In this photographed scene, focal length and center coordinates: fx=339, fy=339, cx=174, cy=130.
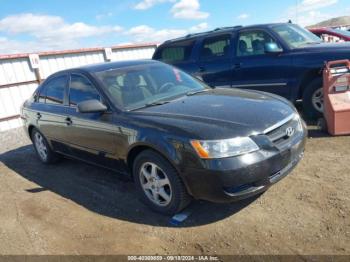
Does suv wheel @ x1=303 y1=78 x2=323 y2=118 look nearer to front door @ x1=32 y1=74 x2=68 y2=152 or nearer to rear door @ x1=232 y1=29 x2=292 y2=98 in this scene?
rear door @ x1=232 y1=29 x2=292 y2=98

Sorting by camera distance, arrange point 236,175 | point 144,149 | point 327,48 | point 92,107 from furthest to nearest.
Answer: point 327,48, point 92,107, point 144,149, point 236,175

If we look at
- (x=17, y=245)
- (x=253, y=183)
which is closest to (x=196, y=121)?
(x=253, y=183)

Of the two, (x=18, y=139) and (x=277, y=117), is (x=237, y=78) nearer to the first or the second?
(x=277, y=117)

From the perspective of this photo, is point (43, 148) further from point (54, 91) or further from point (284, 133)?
point (284, 133)

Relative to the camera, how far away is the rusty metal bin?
17.0ft

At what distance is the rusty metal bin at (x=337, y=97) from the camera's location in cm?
519


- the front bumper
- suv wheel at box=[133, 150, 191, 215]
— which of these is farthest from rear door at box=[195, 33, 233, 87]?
the front bumper

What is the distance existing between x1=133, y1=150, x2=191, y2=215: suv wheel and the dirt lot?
0.16 m

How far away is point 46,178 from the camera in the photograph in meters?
5.43

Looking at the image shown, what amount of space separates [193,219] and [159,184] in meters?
0.51

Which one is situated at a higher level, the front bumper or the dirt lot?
the front bumper

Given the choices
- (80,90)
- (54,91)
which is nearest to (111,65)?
(80,90)

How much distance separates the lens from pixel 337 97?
540 centimetres

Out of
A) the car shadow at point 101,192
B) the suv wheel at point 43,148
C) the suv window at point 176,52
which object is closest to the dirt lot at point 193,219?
the car shadow at point 101,192
